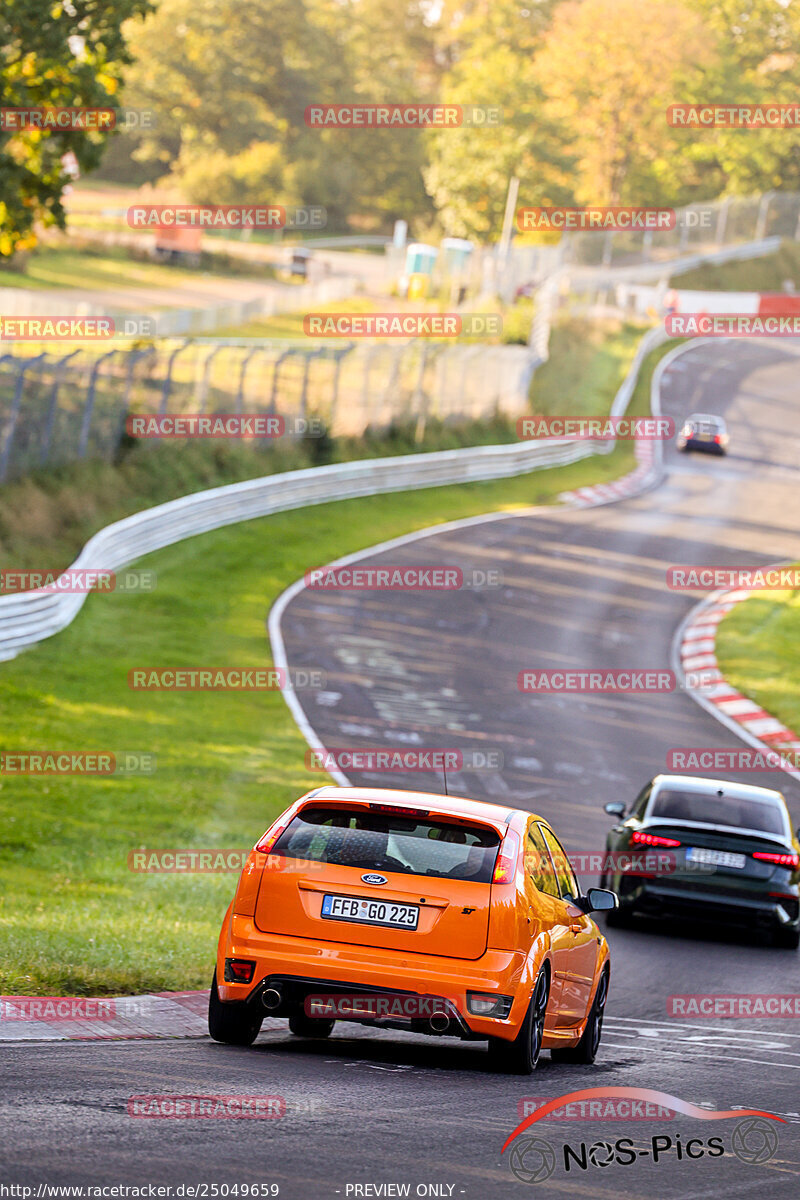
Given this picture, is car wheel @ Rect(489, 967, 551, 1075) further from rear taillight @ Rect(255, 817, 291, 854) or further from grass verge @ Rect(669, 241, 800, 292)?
grass verge @ Rect(669, 241, 800, 292)

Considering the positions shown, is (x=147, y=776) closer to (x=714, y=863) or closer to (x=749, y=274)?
(x=714, y=863)

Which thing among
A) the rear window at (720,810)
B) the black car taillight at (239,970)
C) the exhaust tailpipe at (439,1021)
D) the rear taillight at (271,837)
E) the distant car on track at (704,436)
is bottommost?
the rear window at (720,810)

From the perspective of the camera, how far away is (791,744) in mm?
24281

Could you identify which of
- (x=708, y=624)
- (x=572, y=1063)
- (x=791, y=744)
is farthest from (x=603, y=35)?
(x=572, y=1063)

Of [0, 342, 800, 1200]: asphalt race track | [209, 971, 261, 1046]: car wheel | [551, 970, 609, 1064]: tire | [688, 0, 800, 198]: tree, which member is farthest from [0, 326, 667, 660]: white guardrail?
[688, 0, 800, 198]: tree

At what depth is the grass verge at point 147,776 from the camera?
10883 millimetres

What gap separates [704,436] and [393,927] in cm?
4644

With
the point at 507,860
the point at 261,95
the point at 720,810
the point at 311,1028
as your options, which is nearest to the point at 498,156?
the point at 261,95

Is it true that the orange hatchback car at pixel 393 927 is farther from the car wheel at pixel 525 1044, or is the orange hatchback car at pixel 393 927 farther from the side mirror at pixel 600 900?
the side mirror at pixel 600 900

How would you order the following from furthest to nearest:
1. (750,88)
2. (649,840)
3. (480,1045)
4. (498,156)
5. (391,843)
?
1. (750,88)
2. (498,156)
3. (649,840)
4. (480,1045)
5. (391,843)

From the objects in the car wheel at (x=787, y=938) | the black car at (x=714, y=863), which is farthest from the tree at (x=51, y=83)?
the car wheel at (x=787, y=938)

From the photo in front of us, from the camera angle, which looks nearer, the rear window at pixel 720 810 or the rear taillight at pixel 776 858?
the rear taillight at pixel 776 858

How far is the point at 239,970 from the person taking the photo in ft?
25.5

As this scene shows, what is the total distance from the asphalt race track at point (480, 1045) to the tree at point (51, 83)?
9.86 meters
